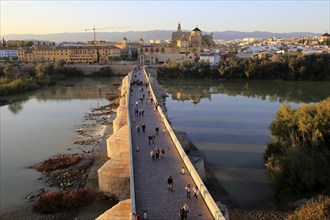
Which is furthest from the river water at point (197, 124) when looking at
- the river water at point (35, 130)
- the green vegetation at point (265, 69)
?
the green vegetation at point (265, 69)

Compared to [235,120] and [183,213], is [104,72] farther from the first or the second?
[183,213]

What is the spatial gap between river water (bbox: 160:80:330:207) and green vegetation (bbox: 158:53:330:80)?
285cm

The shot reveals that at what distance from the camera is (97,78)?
56344mm

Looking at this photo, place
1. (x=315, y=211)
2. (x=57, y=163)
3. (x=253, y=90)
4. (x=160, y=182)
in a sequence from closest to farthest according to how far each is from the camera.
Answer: (x=315, y=211) → (x=160, y=182) → (x=57, y=163) → (x=253, y=90)

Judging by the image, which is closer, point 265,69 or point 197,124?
point 197,124

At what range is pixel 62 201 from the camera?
12195 millimetres

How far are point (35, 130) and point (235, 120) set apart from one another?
39.4ft

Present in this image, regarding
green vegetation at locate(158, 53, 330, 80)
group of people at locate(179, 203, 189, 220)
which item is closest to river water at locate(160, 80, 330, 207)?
green vegetation at locate(158, 53, 330, 80)

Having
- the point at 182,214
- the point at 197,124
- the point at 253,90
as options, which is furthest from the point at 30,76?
the point at 182,214

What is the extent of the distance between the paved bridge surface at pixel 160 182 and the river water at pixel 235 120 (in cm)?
248

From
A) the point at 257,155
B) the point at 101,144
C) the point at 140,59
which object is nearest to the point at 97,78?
the point at 140,59

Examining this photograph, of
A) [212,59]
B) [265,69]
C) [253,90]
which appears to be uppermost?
[212,59]

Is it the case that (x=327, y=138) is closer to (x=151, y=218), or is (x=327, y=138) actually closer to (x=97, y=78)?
(x=151, y=218)

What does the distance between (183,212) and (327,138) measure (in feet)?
27.7
